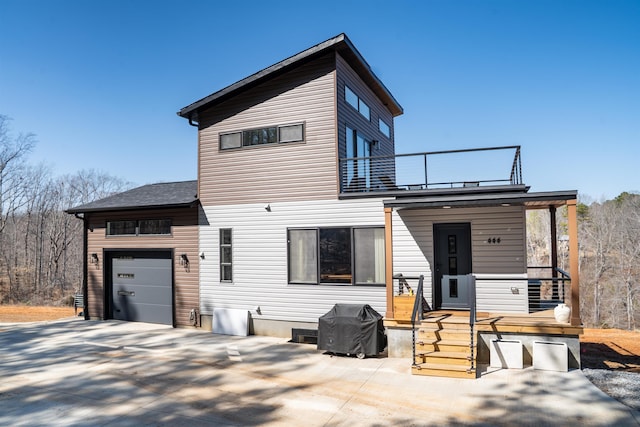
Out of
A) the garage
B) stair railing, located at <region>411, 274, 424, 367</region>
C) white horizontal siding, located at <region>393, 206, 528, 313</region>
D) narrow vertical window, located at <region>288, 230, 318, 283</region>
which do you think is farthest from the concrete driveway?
the garage

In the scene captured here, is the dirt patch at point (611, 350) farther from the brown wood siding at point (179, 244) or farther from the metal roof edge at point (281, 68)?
the brown wood siding at point (179, 244)

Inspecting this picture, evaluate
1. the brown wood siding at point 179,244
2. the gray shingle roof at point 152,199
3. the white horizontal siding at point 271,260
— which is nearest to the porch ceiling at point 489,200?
the white horizontal siding at point 271,260

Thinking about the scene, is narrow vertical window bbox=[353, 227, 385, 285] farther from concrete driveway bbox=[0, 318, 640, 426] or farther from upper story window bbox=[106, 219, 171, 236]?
upper story window bbox=[106, 219, 171, 236]

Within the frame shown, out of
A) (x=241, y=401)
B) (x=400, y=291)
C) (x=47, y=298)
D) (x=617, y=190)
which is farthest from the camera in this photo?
(x=617, y=190)

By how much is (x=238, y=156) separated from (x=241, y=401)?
723 centimetres

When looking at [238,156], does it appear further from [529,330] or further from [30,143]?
[30,143]

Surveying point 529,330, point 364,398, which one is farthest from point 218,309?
point 529,330

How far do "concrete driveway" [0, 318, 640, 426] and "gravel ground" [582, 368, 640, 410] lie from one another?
181mm

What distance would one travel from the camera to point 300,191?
11.0 meters

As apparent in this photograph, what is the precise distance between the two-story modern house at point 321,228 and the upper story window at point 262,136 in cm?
4

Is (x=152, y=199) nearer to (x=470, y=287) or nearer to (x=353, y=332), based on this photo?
(x=353, y=332)

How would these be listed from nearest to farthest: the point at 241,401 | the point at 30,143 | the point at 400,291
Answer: the point at 241,401 < the point at 400,291 < the point at 30,143

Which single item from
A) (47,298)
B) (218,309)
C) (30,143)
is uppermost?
(30,143)

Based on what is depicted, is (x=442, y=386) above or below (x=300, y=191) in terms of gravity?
below
